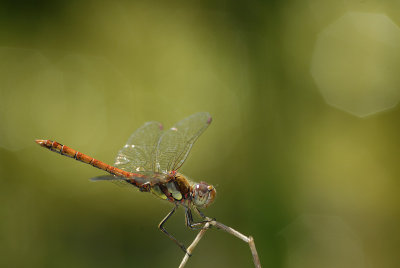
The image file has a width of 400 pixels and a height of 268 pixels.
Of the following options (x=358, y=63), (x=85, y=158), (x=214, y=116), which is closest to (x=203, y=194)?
(x=85, y=158)

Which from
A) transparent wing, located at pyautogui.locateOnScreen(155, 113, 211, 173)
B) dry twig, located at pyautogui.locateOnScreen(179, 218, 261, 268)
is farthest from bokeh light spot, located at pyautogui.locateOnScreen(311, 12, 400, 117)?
dry twig, located at pyautogui.locateOnScreen(179, 218, 261, 268)

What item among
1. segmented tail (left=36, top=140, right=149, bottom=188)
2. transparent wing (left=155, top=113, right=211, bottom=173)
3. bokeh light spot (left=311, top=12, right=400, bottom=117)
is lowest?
segmented tail (left=36, top=140, right=149, bottom=188)

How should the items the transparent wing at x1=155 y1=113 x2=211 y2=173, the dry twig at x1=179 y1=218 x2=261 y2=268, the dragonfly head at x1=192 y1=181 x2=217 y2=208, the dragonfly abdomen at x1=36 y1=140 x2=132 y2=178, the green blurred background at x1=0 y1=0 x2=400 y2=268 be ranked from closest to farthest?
the dry twig at x1=179 y1=218 x2=261 y2=268
the dragonfly head at x1=192 y1=181 x2=217 y2=208
the transparent wing at x1=155 y1=113 x2=211 y2=173
the dragonfly abdomen at x1=36 y1=140 x2=132 y2=178
the green blurred background at x1=0 y1=0 x2=400 y2=268

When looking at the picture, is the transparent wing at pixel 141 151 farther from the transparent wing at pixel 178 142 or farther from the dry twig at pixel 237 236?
the dry twig at pixel 237 236

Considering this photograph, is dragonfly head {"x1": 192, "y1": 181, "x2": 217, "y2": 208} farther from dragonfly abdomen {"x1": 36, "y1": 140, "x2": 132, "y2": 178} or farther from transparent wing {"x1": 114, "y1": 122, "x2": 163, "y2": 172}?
dragonfly abdomen {"x1": 36, "y1": 140, "x2": 132, "y2": 178}

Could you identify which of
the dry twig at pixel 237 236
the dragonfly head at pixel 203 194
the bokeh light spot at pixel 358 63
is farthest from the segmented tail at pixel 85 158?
the bokeh light spot at pixel 358 63

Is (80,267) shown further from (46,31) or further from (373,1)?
(373,1)

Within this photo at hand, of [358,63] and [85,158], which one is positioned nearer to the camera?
[85,158]

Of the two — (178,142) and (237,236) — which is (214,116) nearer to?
(178,142)
